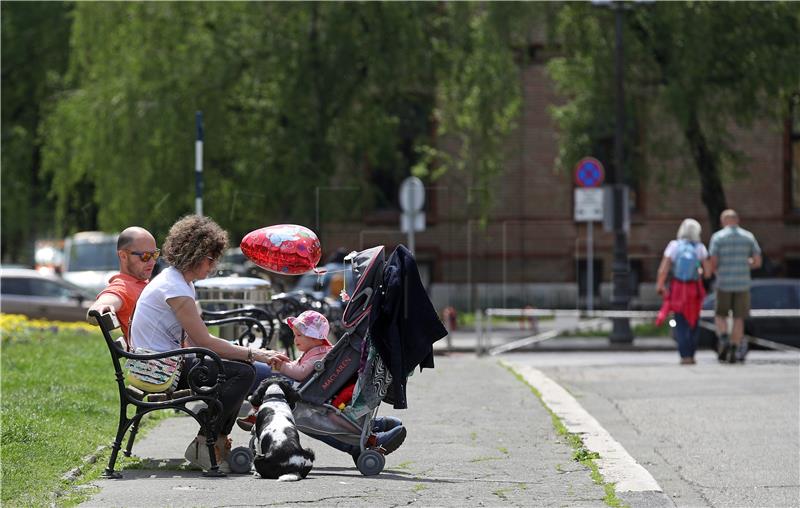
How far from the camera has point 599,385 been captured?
1539 centimetres

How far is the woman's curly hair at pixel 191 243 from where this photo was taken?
8.16 m

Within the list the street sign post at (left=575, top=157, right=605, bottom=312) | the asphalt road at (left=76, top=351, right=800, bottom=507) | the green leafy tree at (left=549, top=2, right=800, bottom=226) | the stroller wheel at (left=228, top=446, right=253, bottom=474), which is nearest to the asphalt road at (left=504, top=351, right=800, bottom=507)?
the asphalt road at (left=76, top=351, right=800, bottom=507)

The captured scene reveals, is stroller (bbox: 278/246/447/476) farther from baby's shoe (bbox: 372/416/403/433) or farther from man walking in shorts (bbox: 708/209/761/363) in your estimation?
man walking in shorts (bbox: 708/209/761/363)

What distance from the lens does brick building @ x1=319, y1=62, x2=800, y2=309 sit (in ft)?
→ 94.6

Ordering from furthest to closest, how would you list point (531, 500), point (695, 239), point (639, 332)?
point (639, 332)
point (695, 239)
point (531, 500)

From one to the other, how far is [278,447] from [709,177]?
23484mm

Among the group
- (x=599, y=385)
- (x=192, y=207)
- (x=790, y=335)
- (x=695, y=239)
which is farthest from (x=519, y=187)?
(x=599, y=385)

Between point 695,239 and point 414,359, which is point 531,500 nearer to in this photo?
point 414,359

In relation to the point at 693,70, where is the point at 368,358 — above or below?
below

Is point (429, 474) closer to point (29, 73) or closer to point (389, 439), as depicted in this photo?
point (389, 439)

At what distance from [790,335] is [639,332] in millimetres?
4252

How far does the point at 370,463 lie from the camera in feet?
26.9

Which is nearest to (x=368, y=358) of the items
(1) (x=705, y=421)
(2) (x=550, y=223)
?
(1) (x=705, y=421)

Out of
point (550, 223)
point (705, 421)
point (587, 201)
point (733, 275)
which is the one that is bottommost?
point (705, 421)
